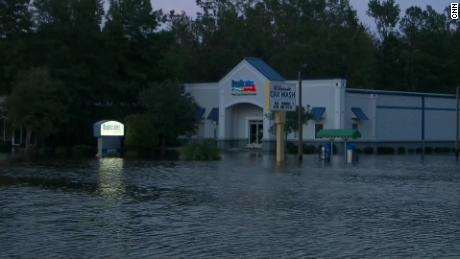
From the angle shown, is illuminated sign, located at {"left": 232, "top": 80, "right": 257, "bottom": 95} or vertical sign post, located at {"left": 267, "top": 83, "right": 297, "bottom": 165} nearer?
vertical sign post, located at {"left": 267, "top": 83, "right": 297, "bottom": 165}

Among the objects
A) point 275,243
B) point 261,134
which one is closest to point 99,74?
point 261,134

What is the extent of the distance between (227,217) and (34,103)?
1587 inches

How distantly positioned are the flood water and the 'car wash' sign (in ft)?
49.4

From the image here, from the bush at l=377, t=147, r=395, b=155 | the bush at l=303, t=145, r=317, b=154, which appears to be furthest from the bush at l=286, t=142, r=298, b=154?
the bush at l=377, t=147, r=395, b=155

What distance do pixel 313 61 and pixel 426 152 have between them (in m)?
27.1

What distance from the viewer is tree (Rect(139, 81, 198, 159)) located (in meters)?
62.4

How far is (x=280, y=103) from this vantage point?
4431 centimetres

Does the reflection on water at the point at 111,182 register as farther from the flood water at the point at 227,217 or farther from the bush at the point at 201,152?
the bush at the point at 201,152

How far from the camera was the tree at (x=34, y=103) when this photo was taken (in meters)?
54.4

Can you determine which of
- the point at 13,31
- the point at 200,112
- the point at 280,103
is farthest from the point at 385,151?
the point at 13,31

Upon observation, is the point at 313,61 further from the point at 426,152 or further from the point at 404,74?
the point at 426,152

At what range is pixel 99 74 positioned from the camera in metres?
66.6

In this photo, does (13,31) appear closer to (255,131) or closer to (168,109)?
(168,109)

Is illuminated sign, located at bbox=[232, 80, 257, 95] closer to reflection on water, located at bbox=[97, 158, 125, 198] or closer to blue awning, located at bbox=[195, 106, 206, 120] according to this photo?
blue awning, located at bbox=[195, 106, 206, 120]
